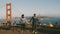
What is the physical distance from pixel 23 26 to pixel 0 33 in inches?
125

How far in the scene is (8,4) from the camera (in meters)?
30.8

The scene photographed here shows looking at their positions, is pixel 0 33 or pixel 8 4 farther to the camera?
pixel 8 4

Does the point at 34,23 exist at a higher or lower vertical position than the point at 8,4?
lower

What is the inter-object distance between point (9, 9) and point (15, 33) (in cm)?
1561

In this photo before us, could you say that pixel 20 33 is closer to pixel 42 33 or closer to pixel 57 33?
pixel 42 33

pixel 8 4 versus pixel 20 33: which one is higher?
pixel 8 4

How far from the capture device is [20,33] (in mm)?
14508

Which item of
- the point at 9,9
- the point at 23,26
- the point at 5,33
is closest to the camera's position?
the point at 5,33

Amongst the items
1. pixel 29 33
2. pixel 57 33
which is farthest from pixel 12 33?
pixel 57 33

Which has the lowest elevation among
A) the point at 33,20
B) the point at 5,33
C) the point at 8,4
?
the point at 5,33

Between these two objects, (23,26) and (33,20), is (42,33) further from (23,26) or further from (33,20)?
(23,26)

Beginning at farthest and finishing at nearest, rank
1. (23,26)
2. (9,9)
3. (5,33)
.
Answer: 1. (9,9)
2. (23,26)
3. (5,33)

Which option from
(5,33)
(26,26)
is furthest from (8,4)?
(5,33)

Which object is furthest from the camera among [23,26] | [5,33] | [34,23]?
[23,26]
